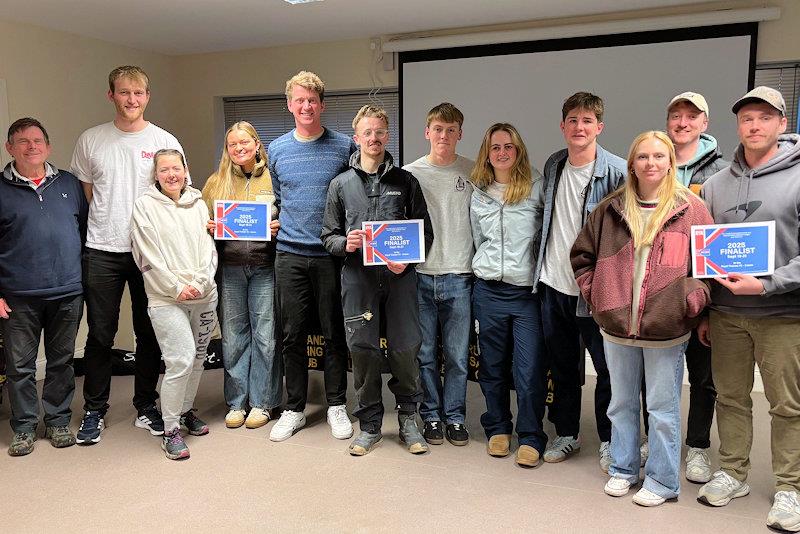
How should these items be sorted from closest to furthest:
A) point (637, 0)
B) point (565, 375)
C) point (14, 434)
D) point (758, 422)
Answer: point (565, 375), point (14, 434), point (758, 422), point (637, 0)

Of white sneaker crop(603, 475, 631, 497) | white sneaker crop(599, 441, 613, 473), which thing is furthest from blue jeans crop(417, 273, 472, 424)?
white sneaker crop(603, 475, 631, 497)

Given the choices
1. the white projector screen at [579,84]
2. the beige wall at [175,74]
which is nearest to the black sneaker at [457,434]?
the white projector screen at [579,84]

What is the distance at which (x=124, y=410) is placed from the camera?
3584 millimetres

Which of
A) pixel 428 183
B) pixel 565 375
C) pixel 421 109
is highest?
pixel 421 109

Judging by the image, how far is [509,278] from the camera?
279cm

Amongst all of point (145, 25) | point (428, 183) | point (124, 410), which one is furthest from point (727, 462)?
point (145, 25)

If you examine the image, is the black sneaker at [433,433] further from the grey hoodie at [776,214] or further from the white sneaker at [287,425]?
the grey hoodie at [776,214]

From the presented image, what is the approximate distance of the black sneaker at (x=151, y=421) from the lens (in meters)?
3.22

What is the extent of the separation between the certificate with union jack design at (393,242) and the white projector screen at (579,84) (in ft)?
8.35

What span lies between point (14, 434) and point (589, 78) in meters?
4.13

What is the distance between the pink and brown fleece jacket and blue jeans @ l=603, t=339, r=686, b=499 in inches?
3.8

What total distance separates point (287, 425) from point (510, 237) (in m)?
1.39

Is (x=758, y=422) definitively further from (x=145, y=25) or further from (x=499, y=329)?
(x=145, y=25)

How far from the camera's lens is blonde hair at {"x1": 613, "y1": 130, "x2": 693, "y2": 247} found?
2355 mm
